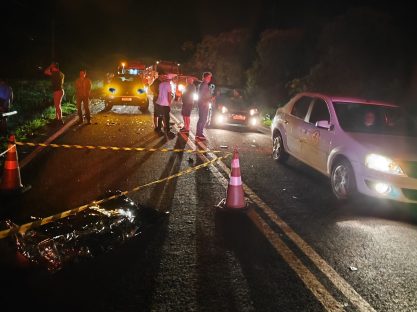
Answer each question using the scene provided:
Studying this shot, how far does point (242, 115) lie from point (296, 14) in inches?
746

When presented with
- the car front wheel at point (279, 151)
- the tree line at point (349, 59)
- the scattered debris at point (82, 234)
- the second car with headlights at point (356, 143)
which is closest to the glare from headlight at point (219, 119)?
the tree line at point (349, 59)

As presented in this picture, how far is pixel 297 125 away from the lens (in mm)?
9414

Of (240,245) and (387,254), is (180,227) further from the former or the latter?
(387,254)

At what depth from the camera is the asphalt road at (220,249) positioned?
3.92 metres

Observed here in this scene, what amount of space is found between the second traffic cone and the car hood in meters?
5.28

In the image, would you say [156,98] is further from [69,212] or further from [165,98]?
[69,212]

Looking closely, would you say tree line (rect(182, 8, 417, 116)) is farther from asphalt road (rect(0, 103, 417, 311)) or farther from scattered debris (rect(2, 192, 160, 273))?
scattered debris (rect(2, 192, 160, 273))

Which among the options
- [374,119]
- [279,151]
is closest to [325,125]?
[374,119]

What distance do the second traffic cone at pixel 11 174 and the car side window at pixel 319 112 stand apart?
5.32 metres

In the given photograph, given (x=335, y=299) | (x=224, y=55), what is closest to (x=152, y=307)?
(x=335, y=299)

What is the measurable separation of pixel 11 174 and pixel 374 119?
617cm

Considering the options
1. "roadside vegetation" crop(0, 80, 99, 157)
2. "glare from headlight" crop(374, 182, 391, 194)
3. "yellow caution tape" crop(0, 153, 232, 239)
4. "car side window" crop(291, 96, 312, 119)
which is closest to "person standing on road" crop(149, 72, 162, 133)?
"roadside vegetation" crop(0, 80, 99, 157)

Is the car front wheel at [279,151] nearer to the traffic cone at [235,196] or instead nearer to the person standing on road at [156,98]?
the traffic cone at [235,196]

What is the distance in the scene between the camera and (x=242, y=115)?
17500mm
